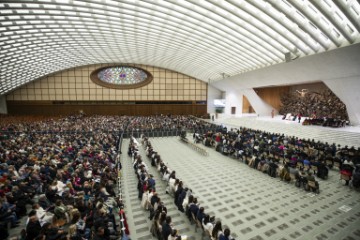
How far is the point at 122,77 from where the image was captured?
3772 cm

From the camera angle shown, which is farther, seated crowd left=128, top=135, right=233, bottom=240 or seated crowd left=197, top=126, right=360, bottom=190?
seated crowd left=197, top=126, right=360, bottom=190

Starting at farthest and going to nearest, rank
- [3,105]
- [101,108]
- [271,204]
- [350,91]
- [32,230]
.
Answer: [101,108] < [3,105] < [350,91] < [271,204] < [32,230]

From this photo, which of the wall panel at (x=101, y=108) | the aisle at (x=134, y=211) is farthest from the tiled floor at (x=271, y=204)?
the wall panel at (x=101, y=108)

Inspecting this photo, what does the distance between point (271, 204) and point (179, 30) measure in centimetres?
1720

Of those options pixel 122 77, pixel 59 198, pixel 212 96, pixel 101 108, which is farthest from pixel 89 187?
pixel 212 96

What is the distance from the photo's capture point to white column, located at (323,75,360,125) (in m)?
14.9

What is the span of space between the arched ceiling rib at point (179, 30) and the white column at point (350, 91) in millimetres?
4003

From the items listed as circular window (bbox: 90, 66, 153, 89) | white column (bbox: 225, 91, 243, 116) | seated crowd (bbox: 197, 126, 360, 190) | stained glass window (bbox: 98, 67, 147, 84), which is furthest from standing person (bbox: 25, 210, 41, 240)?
stained glass window (bbox: 98, 67, 147, 84)

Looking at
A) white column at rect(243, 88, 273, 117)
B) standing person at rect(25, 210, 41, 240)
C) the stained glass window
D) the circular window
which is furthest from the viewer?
the stained glass window

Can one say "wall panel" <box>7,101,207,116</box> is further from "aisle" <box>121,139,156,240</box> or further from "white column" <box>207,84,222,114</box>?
"aisle" <box>121,139,156,240</box>

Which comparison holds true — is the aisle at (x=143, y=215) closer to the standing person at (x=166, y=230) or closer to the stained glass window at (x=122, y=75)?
the standing person at (x=166, y=230)

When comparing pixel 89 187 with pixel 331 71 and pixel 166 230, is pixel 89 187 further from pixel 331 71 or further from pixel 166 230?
pixel 331 71

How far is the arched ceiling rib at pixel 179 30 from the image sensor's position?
11.5m

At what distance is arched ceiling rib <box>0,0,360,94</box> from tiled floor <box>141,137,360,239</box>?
890 cm
